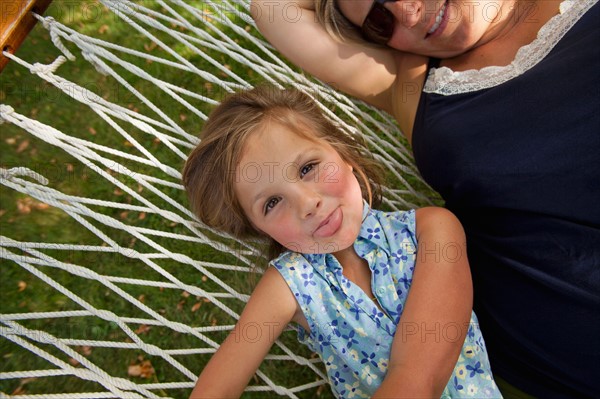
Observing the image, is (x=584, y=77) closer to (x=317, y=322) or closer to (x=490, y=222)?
(x=490, y=222)

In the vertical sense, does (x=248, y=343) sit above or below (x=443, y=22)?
below

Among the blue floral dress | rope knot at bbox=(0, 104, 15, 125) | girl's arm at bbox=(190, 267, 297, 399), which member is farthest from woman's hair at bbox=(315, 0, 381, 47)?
rope knot at bbox=(0, 104, 15, 125)

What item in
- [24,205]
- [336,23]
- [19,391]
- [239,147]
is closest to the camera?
[239,147]

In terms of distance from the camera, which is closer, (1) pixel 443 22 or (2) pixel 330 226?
(2) pixel 330 226

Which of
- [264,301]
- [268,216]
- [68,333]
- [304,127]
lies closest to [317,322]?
[264,301]

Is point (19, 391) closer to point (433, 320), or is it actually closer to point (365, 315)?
point (365, 315)

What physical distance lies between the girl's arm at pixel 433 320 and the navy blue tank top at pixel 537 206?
115 millimetres

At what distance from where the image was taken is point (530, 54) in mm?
1188

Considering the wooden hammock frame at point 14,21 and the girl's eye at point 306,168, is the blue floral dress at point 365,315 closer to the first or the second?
the girl's eye at point 306,168

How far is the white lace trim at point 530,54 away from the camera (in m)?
1.17

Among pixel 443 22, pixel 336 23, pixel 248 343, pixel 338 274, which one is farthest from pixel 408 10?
pixel 248 343

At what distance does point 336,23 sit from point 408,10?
0.25 metres

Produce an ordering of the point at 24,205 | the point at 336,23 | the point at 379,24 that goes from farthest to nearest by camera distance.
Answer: the point at 24,205 < the point at 336,23 < the point at 379,24

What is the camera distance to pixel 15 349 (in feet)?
6.00
